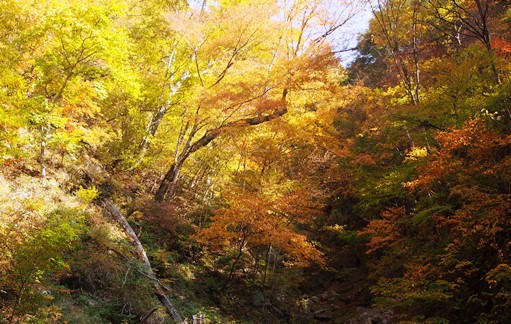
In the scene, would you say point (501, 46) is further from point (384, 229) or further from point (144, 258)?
point (144, 258)

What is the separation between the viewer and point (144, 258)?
34.9 feet

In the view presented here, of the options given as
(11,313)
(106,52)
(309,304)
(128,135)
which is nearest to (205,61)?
(128,135)

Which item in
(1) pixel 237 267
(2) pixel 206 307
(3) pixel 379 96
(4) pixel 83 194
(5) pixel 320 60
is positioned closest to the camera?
(4) pixel 83 194

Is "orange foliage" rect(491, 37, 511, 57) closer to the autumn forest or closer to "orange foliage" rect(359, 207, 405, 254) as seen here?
the autumn forest

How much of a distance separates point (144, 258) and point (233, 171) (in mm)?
6228

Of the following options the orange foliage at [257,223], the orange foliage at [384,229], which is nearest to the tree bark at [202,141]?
the orange foliage at [257,223]

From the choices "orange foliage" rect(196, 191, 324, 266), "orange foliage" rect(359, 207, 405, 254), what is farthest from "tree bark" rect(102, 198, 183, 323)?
"orange foliage" rect(359, 207, 405, 254)

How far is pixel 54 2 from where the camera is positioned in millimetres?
9227

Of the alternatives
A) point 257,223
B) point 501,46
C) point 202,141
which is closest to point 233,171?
point 202,141

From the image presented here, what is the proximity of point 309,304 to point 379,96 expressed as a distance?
11.9 metres

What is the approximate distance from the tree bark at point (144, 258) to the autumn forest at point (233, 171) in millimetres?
54

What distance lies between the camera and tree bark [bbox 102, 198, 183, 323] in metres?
9.49

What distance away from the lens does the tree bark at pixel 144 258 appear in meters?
9.49

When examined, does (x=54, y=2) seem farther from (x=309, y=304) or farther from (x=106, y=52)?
(x=309, y=304)
